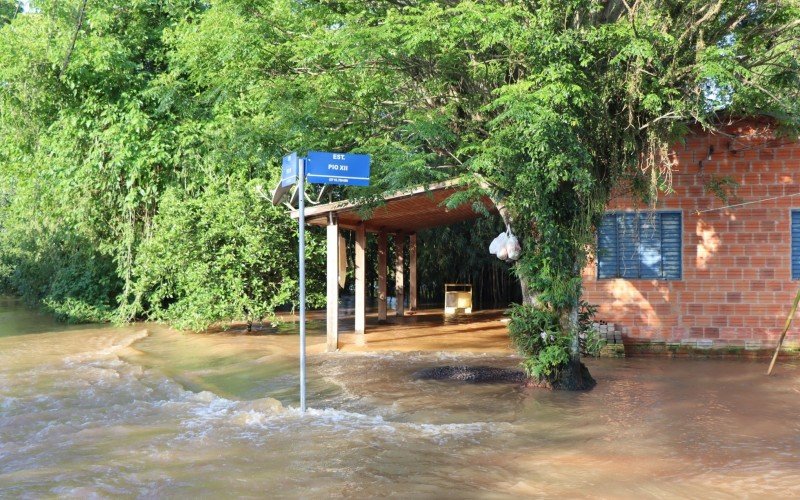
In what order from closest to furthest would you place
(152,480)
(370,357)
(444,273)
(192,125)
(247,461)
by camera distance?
(152,480)
(247,461)
(370,357)
(192,125)
(444,273)

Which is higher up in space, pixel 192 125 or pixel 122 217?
pixel 192 125

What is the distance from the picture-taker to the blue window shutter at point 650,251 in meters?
13.6

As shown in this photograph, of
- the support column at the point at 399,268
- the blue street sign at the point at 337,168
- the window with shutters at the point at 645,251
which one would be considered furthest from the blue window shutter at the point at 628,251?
the support column at the point at 399,268

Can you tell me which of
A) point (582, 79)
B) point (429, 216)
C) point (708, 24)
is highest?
point (708, 24)

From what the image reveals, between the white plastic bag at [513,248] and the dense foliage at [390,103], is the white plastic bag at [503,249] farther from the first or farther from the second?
the dense foliage at [390,103]

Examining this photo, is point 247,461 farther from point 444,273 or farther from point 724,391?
Answer: point 444,273

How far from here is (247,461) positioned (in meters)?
7.20

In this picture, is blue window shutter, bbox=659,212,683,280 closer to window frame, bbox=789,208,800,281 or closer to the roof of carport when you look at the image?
window frame, bbox=789,208,800,281

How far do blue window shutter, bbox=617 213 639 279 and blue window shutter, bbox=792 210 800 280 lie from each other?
8.78 feet

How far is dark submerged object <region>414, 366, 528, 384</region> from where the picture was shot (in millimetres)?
11156

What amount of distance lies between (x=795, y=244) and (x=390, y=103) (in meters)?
7.59

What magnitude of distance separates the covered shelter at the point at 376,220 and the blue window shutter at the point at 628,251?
2.51 meters

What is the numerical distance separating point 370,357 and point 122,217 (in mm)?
9874

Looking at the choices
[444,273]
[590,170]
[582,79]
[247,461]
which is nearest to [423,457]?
[247,461]
